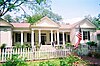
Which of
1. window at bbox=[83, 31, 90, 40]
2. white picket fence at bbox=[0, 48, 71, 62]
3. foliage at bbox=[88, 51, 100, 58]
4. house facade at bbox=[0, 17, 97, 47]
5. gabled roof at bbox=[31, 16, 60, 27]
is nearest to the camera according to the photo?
white picket fence at bbox=[0, 48, 71, 62]

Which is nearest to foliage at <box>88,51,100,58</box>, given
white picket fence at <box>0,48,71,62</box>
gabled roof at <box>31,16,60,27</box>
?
white picket fence at <box>0,48,71,62</box>

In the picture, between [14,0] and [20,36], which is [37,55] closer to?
[14,0]

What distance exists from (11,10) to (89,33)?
19.1 metres

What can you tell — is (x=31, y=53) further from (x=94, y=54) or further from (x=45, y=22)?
(x=45, y=22)

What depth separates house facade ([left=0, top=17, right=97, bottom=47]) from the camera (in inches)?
1115

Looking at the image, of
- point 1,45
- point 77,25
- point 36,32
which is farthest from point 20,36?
point 77,25

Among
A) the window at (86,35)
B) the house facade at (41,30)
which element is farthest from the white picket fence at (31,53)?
the window at (86,35)

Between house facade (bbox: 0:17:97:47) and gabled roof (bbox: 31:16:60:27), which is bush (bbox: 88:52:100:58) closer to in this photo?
house facade (bbox: 0:17:97:47)

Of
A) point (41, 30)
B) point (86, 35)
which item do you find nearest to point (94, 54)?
point (86, 35)

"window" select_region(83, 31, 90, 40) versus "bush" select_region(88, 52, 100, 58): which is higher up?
"window" select_region(83, 31, 90, 40)

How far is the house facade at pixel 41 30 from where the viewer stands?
1115 inches

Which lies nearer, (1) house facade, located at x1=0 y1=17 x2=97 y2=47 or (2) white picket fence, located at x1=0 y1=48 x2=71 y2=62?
(2) white picket fence, located at x1=0 y1=48 x2=71 y2=62

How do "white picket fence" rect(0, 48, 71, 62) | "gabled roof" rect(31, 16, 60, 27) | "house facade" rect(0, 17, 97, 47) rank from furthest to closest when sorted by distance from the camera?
"gabled roof" rect(31, 16, 60, 27)
"house facade" rect(0, 17, 97, 47)
"white picket fence" rect(0, 48, 71, 62)

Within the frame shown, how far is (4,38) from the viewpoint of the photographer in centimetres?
2816
